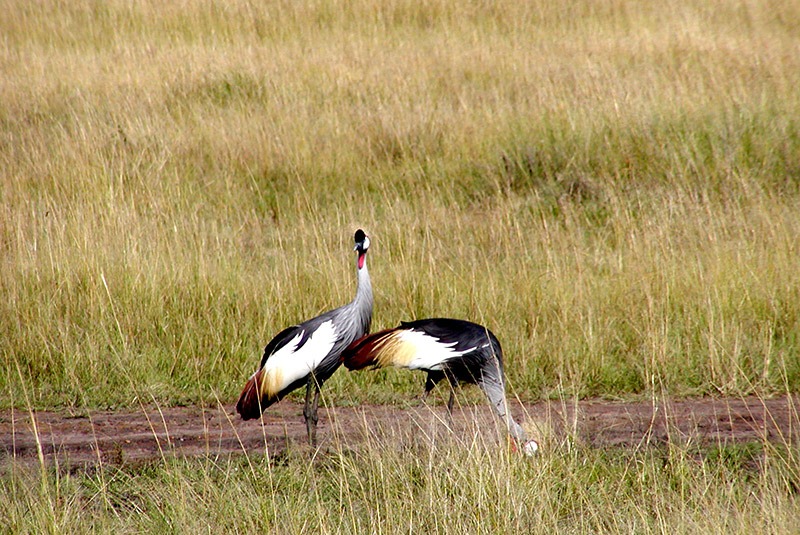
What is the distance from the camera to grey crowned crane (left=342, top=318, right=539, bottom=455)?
4.84 meters

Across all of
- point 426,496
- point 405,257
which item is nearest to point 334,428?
point 426,496

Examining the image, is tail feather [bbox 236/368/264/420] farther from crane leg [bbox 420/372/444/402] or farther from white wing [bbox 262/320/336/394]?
→ crane leg [bbox 420/372/444/402]

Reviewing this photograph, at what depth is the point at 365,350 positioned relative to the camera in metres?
4.93

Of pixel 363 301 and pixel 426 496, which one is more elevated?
pixel 363 301

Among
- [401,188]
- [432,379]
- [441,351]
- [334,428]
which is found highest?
[401,188]

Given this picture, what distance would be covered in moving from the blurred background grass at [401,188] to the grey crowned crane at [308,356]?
2.39 feet

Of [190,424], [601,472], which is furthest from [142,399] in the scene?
[601,472]

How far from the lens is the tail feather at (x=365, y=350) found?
489 centimetres

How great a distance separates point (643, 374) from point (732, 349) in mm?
632

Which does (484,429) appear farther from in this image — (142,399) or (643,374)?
(142,399)

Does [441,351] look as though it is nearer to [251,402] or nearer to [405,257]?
[251,402]

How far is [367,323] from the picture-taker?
5.23 m

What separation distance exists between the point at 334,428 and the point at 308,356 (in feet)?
1.35

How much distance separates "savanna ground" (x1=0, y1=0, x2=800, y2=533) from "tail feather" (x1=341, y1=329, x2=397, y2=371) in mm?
400
